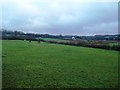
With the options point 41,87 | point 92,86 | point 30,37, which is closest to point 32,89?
point 41,87

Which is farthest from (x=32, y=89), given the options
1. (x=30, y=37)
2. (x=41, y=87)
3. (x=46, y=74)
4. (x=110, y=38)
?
(x=30, y=37)

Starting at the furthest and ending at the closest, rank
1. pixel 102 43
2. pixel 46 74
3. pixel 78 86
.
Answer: pixel 102 43, pixel 46 74, pixel 78 86

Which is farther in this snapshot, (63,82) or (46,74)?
(46,74)

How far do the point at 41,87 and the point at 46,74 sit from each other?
111 inches

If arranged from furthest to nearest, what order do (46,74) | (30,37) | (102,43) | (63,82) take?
(30,37)
(102,43)
(46,74)
(63,82)

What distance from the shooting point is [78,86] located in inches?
374

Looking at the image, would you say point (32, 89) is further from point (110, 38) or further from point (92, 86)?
point (110, 38)

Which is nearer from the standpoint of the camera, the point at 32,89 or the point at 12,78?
the point at 32,89

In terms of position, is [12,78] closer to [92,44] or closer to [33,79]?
[33,79]

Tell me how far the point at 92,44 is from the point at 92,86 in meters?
30.2

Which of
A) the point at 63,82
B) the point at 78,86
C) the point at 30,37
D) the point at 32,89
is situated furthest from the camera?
the point at 30,37

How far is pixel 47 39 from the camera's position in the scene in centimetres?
5309

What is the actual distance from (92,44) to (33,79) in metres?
29.7

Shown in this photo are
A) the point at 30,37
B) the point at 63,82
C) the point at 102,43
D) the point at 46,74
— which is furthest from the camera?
the point at 30,37
